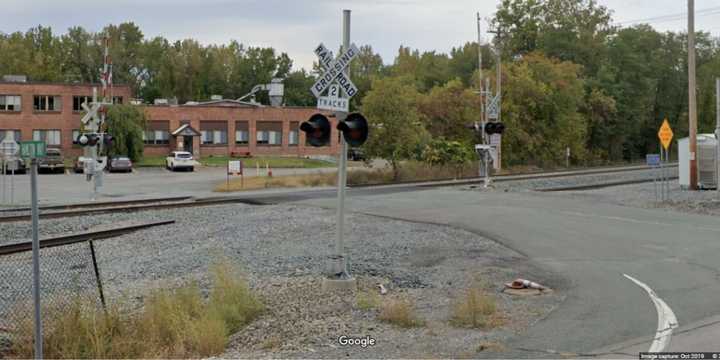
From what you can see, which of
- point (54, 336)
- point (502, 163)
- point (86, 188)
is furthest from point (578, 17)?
point (54, 336)

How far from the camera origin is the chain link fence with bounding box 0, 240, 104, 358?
9.34 metres

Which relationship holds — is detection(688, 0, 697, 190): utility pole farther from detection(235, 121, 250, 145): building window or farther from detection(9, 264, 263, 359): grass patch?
detection(235, 121, 250, 145): building window

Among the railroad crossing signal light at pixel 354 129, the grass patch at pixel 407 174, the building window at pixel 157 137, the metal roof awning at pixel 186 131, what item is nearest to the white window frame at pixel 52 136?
the building window at pixel 157 137

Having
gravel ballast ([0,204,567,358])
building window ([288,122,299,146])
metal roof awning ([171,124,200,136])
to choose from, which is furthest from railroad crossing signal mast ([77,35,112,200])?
building window ([288,122,299,146])

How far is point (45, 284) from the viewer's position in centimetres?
1331

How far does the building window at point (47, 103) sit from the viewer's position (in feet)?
243

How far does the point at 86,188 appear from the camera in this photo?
42688 millimetres

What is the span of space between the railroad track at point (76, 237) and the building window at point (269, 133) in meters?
63.7

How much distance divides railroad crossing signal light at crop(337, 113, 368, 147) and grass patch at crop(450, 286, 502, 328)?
113 inches

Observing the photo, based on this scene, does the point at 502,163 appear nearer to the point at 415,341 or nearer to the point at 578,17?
the point at 578,17

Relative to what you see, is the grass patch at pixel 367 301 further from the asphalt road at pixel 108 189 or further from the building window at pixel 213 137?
the building window at pixel 213 137

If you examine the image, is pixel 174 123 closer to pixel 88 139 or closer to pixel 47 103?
pixel 47 103

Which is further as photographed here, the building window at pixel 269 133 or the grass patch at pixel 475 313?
the building window at pixel 269 133

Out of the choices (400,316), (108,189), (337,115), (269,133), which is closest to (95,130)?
(108,189)
